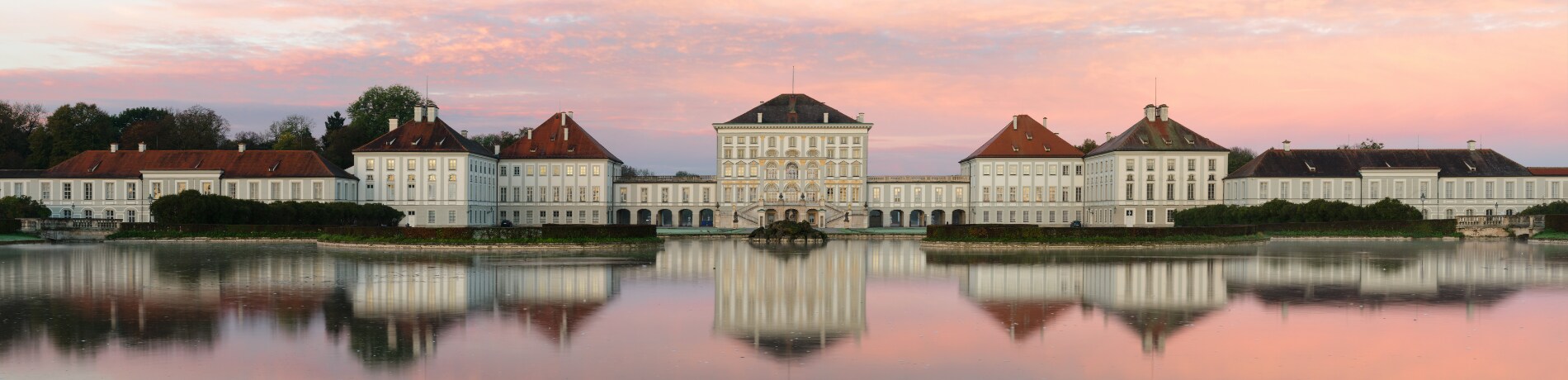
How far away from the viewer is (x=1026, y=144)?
90.5 meters

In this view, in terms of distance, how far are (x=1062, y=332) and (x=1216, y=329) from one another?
84.9 inches

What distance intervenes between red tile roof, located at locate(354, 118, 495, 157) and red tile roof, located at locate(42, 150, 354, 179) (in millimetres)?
4057

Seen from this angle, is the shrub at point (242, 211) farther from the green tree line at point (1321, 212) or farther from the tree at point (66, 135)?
the green tree line at point (1321, 212)

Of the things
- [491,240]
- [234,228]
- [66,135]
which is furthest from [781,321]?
[66,135]

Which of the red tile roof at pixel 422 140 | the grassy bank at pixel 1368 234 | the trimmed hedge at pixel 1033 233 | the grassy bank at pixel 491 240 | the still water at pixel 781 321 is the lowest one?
the grassy bank at pixel 1368 234

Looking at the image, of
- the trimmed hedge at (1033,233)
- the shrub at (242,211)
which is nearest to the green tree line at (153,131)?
the shrub at (242,211)

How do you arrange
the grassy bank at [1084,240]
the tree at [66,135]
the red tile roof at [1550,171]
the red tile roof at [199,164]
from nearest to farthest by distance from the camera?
1. the grassy bank at [1084,240]
2. the red tile roof at [199,164]
3. the red tile roof at [1550,171]
4. the tree at [66,135]

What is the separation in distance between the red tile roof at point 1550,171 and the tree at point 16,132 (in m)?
105

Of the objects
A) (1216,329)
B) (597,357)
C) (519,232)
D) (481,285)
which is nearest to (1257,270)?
(1216,329)

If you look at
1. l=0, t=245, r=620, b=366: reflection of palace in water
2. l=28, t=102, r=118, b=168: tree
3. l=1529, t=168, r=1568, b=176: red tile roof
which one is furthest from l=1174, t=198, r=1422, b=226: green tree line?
l=28, t=102, r=118, b=168: tree

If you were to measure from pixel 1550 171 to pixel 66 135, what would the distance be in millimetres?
102359

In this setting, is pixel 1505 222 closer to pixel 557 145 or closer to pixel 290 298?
pixel 290 298

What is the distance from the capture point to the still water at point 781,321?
1281 cm

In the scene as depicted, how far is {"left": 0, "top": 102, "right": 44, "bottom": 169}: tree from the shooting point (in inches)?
3529
